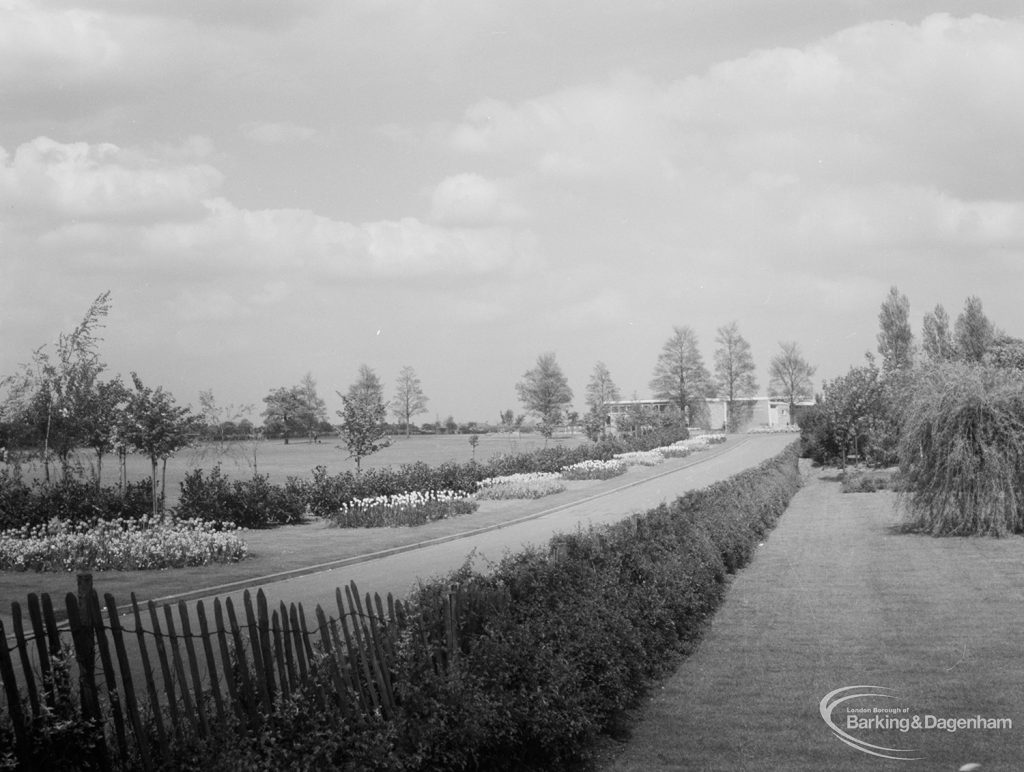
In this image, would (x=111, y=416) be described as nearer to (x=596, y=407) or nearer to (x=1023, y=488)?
(x=1023, y=488)

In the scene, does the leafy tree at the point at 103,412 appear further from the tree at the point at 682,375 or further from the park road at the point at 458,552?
the tree at the point at 682,375

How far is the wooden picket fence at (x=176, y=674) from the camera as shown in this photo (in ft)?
13.9

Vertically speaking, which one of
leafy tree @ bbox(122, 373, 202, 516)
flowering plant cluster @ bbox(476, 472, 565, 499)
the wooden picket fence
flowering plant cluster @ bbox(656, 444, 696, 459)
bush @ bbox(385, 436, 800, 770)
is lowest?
flowering plant cluster @ bbox(656, 444, 696, 459)

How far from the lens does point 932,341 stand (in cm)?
6962

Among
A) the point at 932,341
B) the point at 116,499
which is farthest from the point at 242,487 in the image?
the point at 932,341

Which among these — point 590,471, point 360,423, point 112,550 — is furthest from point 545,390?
point 112,550

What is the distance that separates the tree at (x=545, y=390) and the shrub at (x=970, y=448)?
46462 mm

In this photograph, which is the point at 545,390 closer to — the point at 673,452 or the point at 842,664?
the point at 673,452

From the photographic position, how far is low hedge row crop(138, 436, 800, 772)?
16.4 ft

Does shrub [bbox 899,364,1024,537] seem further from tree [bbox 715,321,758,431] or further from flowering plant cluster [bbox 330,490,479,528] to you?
tree [bbox 715,321,758,431]

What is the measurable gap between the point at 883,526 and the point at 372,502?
41.0ft

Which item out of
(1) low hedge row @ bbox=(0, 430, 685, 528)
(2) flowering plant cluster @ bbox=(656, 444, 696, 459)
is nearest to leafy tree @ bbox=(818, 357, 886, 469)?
(2) flowering plant cluster @ bbox=(656, 444, 696, 459)

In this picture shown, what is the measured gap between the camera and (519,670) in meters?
6.50

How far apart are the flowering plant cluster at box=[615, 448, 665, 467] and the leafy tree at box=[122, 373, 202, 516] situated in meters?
30.9
